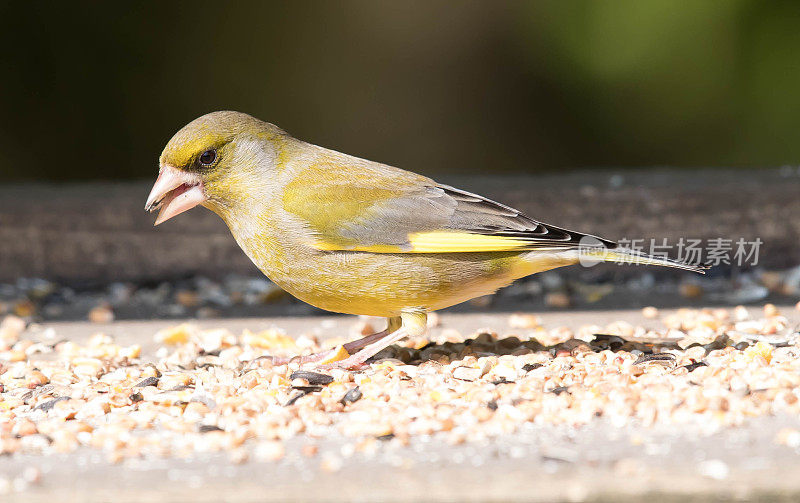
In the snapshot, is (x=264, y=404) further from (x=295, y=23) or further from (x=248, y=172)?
(x=295, y=23)

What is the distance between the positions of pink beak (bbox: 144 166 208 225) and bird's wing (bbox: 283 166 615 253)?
32cm

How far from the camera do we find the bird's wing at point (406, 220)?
11.2ft

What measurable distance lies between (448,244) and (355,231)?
320 millimetres

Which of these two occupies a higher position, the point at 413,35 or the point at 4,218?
the point at 413,35

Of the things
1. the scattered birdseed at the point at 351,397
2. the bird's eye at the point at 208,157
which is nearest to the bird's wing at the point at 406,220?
the bird's eye at the point at 208,157

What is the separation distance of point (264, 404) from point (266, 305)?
2.01 metres

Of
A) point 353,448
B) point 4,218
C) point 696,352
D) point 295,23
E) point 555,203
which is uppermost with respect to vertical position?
point 295,23

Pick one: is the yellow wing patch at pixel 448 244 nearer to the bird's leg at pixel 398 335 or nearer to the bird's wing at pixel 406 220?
the bird's wing at pixel 406 220

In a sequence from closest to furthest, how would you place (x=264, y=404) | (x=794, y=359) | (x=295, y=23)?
(x=264, y=404), (x=794, y=359), (x=295, y=23)

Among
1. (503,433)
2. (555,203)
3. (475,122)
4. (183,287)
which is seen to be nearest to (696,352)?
(503,433)

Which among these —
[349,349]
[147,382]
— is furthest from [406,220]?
[147,382]

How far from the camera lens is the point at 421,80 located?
8289 mm

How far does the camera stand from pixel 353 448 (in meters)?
2.48

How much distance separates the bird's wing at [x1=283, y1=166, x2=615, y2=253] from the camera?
3416 millimetres
